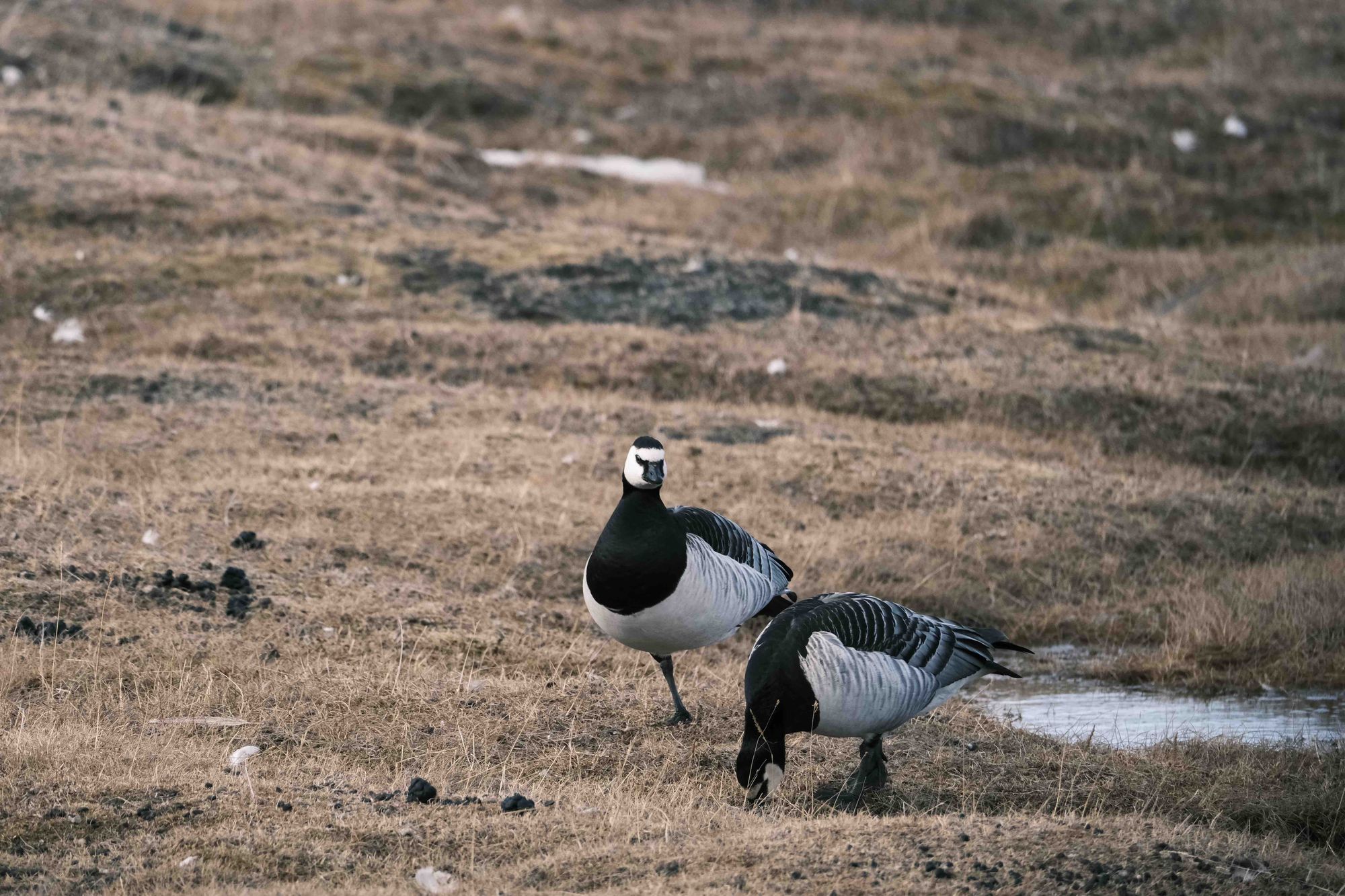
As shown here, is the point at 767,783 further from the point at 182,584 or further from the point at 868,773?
the point at 182,584

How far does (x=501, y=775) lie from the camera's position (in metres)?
Result: 8.15

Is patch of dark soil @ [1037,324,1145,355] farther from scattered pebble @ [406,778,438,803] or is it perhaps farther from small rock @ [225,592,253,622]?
scattered pebble @ [406,778,438,803]

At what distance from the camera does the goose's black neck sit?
892cm

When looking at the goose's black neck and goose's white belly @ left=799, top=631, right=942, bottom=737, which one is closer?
goose's white belly @ left=799, top=631, right=942, bottom=737

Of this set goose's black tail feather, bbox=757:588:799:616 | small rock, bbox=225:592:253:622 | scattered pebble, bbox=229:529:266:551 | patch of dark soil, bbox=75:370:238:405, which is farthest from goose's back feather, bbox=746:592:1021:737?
patch of dark soil, bbox=75:370:238:405

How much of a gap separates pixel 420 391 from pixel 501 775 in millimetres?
8972

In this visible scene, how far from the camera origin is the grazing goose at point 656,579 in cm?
894

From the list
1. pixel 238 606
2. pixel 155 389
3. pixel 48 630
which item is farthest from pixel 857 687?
pixel 155 389

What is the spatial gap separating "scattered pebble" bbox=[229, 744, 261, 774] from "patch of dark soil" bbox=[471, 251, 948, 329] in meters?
11.4

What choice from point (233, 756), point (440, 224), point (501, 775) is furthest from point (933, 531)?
point (440, 224)

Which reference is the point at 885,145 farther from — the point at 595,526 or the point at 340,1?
the point at 595,526

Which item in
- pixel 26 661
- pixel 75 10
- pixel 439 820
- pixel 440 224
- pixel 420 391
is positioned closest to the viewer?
pixel 439 820

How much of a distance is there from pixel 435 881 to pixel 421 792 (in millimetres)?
1029

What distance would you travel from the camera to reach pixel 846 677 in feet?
26.4
